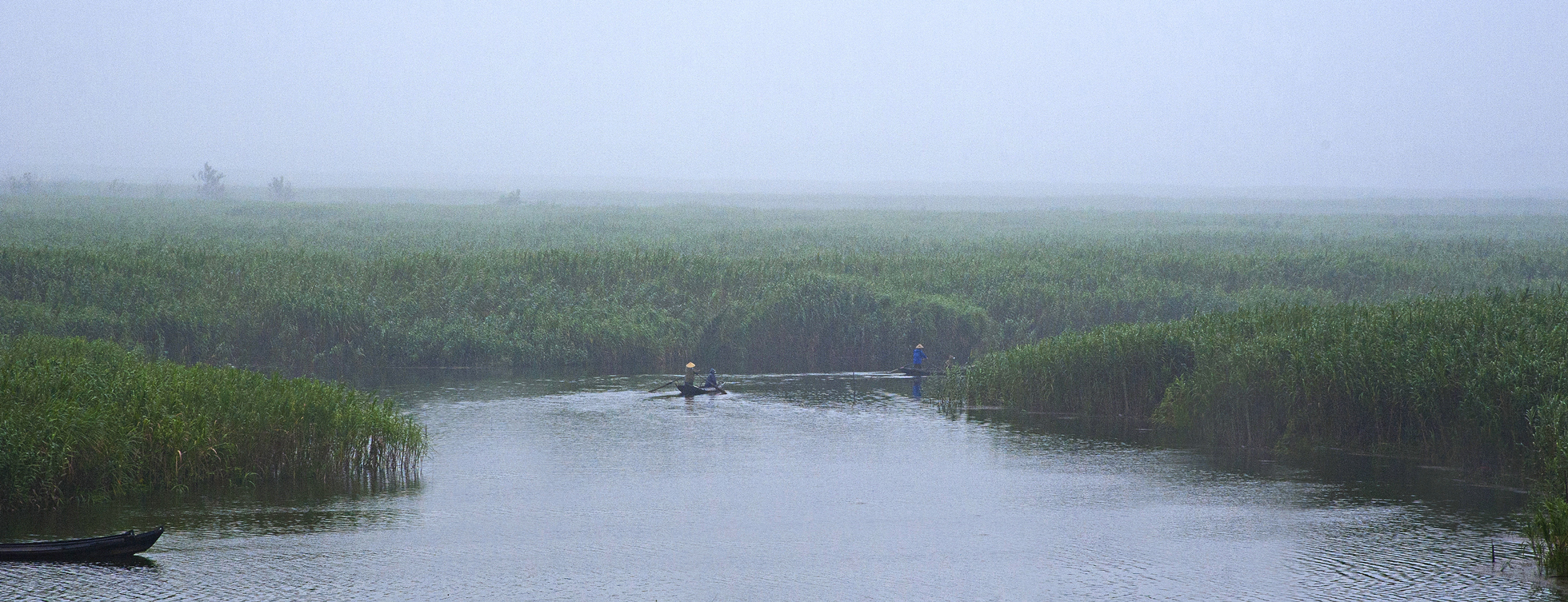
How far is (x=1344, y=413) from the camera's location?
23.1 m

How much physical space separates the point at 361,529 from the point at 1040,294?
28.9 metres

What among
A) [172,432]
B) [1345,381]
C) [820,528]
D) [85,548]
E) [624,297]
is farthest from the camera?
[624,297]

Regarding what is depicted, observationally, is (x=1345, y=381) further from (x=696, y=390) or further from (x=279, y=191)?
(x=279, y=191)

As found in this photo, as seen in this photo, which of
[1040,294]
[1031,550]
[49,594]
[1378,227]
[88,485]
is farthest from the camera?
[1378,227]

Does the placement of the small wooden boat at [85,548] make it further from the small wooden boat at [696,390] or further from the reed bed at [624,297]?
the reed bed at [624,297]

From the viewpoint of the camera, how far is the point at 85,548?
15133mm

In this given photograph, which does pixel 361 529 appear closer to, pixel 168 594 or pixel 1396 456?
pixel 168 594

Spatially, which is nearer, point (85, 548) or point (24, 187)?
point (85, 548)

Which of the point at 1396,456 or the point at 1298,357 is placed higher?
the point at 1298,357

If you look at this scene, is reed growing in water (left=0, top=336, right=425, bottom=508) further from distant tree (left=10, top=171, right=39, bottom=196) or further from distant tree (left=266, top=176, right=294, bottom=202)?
distant tree (left=266, top=176, right=294, bottom=202)

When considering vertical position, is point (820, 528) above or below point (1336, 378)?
below

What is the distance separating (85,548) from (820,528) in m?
8.84

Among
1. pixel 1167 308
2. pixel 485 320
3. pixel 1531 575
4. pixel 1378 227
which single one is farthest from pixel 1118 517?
pixel 1378 227

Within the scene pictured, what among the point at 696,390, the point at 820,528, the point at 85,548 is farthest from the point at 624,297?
the point at 85,548
